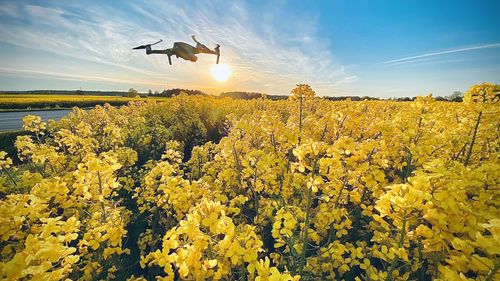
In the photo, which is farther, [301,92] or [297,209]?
[301,92]

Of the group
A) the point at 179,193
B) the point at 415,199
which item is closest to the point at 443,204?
the point at 415,199

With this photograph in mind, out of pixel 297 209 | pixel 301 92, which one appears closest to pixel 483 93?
pixel 301 92

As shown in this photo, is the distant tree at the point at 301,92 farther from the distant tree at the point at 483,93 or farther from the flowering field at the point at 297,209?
the distant tree at the point at 483,93

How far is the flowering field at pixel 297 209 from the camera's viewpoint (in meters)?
1.80

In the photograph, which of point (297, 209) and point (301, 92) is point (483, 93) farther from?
point (297, 209)

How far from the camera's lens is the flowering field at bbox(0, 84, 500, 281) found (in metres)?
1.80

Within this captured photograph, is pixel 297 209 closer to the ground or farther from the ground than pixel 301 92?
closer to the ground

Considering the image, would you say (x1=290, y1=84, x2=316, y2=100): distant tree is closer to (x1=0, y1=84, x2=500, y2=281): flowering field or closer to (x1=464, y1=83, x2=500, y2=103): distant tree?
(x1=0, y1=84, x2=500, y2=281): flowering field

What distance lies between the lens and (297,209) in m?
2.96

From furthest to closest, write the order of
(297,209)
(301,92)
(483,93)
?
1. (301,92)
2. (483,93)
3. (297,209)

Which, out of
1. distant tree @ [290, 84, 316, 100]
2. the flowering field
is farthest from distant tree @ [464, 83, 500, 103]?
distant tree @ [290, 84, 316, 100]

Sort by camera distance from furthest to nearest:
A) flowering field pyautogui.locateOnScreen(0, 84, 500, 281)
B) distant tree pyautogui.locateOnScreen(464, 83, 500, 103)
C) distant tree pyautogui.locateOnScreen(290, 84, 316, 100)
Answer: distant tree pyautogui.locateOnScreen(290, 84, 316, 100) < distant tree pyautogui.locateOnScreen(464, 83, 500, 103) < flowering field pyautogui.locateOnScreen(0, 84, 500, 281)

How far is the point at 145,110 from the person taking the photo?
13.1m

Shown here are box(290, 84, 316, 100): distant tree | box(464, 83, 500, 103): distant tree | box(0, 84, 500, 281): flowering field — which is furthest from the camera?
box(290, 84, 316, 100): distant tree
